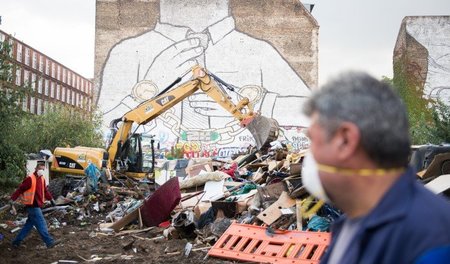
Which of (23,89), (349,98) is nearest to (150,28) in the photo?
(23,89)

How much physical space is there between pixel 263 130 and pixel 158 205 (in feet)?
22.5

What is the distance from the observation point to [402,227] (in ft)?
4.67

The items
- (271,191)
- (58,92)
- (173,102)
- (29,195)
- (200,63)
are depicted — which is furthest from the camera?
(58,92)

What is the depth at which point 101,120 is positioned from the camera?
3634cm

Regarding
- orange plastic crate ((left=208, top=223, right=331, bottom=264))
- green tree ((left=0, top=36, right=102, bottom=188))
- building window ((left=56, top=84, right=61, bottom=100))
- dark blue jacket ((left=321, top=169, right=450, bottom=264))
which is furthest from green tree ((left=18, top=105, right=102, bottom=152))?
building window ((left=56, top=84, right=61, bottom=100))

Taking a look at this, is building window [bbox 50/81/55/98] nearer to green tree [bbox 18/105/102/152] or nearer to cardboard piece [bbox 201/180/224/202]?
green tree [bbox 18/105/102/152]

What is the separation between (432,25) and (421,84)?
416cm

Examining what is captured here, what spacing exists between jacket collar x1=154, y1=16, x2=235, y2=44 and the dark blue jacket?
1457 inches

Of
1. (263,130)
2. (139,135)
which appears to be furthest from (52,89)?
(263,130)

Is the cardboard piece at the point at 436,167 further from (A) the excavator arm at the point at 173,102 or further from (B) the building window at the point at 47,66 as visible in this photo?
(B) the building window at the point at 47,66

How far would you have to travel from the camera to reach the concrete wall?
35.7m

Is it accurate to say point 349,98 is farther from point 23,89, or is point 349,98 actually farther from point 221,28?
point 221,28

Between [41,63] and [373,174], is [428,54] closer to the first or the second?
[373,174]

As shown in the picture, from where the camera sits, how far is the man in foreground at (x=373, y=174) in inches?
55.8
